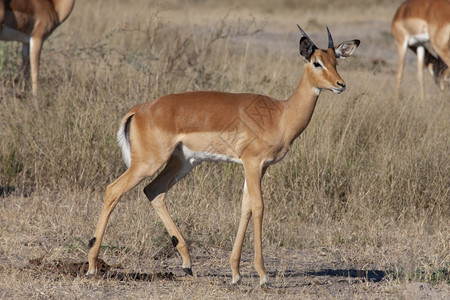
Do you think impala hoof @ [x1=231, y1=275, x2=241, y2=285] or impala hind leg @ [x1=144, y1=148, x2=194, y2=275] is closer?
impala hoof @ [x1=231, y1=275, x2=241, y2=285]

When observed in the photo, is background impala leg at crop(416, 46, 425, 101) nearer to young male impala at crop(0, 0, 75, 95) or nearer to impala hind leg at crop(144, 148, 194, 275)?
young male impala at crop(0, 0, 75, 95)

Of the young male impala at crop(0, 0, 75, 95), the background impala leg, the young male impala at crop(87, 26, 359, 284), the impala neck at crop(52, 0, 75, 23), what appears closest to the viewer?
the young male impala at crop(87, 26, 359, 284)

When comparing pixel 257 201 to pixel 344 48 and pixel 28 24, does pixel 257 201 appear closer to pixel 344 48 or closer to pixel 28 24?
pixel 344 48

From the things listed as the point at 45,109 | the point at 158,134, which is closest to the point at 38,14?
the point at 45,109

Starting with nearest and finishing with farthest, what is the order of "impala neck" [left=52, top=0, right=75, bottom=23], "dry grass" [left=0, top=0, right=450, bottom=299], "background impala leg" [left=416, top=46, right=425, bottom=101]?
"dry grass" [left=0, top=0, right=450, bottom=299] < "impala neck" [left=52, top=0, right=75, bottom=23] < "background impala leg" [left=416, top=46, right=425, bottom=101]

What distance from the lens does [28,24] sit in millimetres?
9945

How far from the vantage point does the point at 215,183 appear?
7.40 m

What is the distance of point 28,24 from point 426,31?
20.8 feet

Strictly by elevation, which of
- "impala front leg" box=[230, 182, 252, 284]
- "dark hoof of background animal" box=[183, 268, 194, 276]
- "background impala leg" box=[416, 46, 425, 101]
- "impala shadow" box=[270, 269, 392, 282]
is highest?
"background impala leg" box=[416, 46, 425, 101]

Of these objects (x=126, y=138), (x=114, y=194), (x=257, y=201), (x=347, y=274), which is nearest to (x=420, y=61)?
(x=347, y=274)

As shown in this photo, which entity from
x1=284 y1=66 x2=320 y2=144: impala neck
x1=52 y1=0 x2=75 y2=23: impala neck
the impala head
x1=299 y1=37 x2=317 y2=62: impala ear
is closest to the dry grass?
x1=52 y1=0 x2=75 y2=23: impala neck

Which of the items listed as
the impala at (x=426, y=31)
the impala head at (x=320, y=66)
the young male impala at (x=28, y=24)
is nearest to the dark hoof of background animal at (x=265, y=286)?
the impala head at (x=320, y=66)

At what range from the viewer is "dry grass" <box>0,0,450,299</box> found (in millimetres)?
5285

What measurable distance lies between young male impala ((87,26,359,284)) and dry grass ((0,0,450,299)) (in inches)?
19.9
